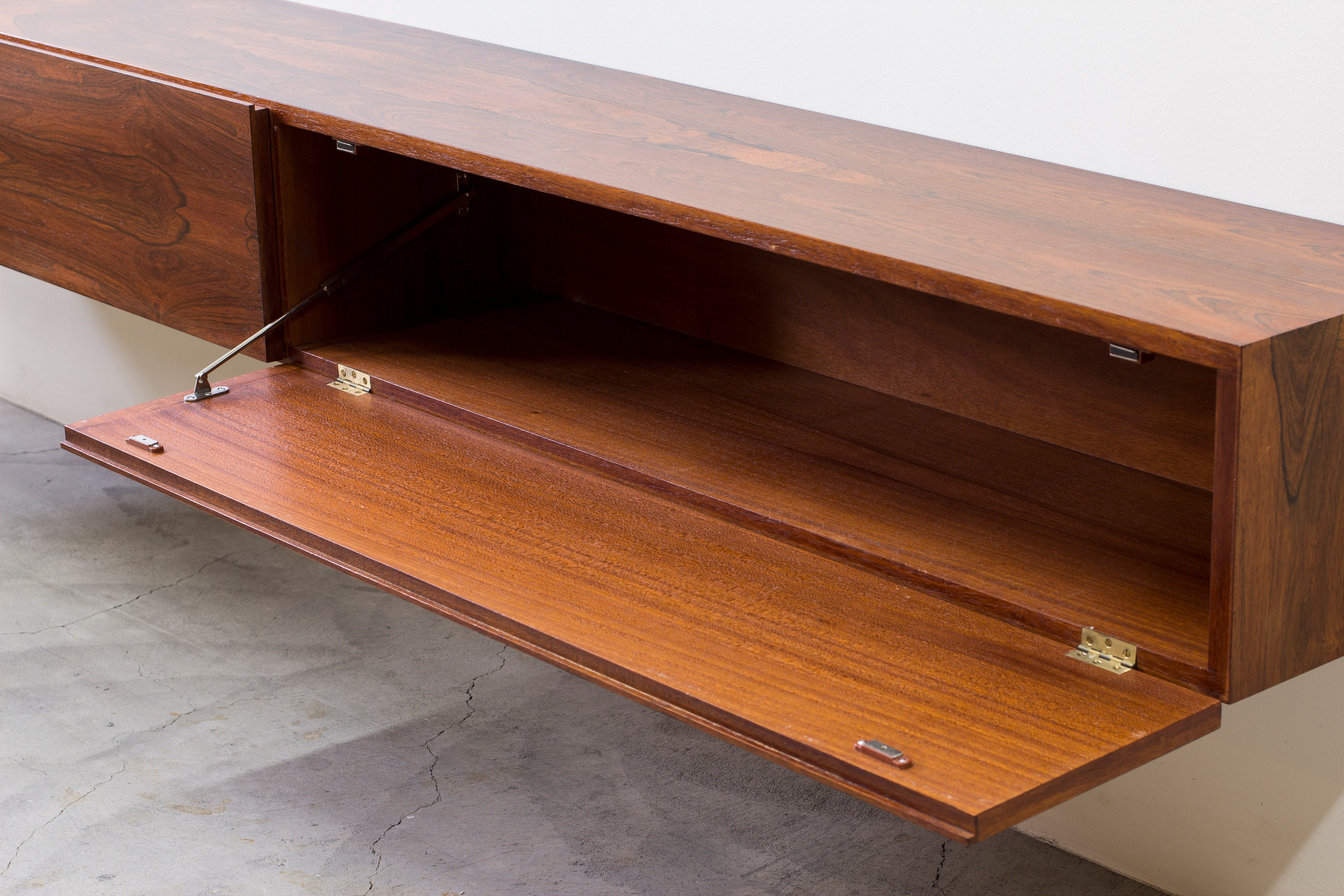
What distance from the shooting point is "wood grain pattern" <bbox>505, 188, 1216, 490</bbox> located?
1.59 metres

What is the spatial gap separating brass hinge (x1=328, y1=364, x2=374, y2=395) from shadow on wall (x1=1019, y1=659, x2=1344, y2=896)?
3.30 feet

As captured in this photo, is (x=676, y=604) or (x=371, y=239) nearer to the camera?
(x=676, y=604)

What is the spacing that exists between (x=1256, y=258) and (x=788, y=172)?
0.48 m

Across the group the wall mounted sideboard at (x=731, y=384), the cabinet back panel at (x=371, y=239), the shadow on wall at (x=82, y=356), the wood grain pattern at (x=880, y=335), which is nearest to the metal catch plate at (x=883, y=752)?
the wall mounted sideboard at (x=731, y=384)

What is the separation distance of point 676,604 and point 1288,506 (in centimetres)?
53

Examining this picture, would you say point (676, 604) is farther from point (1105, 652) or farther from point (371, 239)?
point (371, 239)

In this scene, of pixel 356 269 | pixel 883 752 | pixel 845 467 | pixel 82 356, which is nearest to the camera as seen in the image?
pixel 883 752

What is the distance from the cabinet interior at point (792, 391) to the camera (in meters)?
1.46

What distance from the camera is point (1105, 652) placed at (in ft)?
4.25

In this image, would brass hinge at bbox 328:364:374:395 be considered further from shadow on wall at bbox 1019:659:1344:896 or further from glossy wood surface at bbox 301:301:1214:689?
shadow on wall at bbox 1019:659:1344:896

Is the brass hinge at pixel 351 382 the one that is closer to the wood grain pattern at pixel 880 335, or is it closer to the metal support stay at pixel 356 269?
the metal support stay at pixel 356 269

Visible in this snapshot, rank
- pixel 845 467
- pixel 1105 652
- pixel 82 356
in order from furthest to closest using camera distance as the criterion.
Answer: pixel 82 356
pixel 845 467
pixel 1105 652

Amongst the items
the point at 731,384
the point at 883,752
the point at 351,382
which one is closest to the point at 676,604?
the point at 883,752

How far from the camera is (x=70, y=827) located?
6.81 ft
